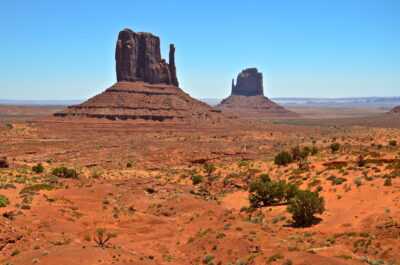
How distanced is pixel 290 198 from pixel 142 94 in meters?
106

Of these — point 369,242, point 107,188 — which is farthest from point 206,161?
point 369,242

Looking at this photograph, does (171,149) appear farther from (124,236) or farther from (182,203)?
(124,236)

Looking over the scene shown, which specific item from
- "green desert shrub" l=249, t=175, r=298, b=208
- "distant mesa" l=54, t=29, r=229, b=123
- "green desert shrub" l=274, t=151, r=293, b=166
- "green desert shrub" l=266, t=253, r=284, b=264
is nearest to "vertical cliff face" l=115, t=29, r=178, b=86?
"distant mesa" l=54, t=29, r=229, b=123

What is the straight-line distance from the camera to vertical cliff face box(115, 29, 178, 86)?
12912 cm

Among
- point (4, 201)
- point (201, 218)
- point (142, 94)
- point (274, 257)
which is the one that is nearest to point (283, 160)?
point (201, 218)

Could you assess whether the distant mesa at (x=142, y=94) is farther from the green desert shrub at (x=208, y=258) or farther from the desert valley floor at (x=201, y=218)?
the green desert shrub at (x=208, y=258)

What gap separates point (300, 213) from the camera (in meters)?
23.3

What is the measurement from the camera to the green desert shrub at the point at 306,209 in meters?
23.3

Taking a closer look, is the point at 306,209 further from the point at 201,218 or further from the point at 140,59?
the point at 140,59

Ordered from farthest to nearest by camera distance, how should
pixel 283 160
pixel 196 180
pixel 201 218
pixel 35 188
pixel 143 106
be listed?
pixel 143 106 < pixel 283 160 < pixel 196 180 < pixel 35 188 < pixel 201 218

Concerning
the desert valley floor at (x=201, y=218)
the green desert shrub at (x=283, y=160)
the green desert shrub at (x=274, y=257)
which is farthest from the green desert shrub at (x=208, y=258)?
the green desert shrub at (x=283, y=160)

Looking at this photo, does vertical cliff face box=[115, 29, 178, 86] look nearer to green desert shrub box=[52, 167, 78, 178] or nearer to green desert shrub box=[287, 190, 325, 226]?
green desert shrub box=[52, 167, 78, 178]

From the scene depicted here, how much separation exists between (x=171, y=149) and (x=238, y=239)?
51.2m

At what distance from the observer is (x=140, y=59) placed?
133 metres
